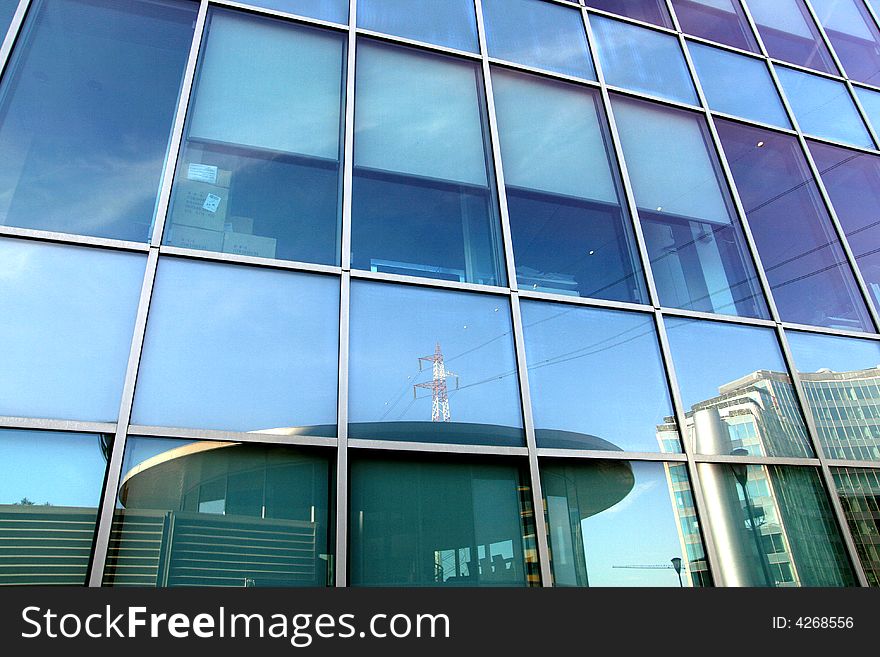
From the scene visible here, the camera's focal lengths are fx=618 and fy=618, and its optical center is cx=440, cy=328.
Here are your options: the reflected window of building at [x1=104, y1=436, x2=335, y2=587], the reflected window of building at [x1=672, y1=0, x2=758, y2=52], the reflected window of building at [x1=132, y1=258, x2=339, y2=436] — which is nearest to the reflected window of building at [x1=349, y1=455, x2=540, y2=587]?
the reflected window of building at [x1=104, y1=436, x2=335, y2=587]

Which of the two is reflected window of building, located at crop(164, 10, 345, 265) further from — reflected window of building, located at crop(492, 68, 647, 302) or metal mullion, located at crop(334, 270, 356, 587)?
reflected window of building, located at crop(492, 68, 647, 302)

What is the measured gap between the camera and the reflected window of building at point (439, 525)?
4723mm

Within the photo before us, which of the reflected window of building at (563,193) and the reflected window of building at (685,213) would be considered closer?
the reflected window of building at (563,193)

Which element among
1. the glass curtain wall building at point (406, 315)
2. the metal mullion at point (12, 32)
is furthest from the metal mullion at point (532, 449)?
the metal mullion at point (12, 32)

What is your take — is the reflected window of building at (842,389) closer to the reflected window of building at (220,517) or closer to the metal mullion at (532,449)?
the metal mullion at (532,449)

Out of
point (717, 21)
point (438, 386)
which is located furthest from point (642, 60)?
point (438, 386)

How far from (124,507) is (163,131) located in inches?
136

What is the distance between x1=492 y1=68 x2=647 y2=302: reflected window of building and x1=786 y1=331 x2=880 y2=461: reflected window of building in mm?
2167

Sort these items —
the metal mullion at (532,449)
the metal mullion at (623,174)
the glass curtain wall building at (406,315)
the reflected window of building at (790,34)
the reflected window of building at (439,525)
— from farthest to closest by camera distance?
the reflected window of building at (790,34) < the metal mullion at (623,174) < the metal mullion at (532,449) < the reflected window of building at (439,525) < the glass curtain wall building at (406,315)

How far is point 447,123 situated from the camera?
7.02 metres

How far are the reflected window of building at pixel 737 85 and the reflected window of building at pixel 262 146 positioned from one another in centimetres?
534

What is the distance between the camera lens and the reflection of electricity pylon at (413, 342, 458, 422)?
17.6 feet
